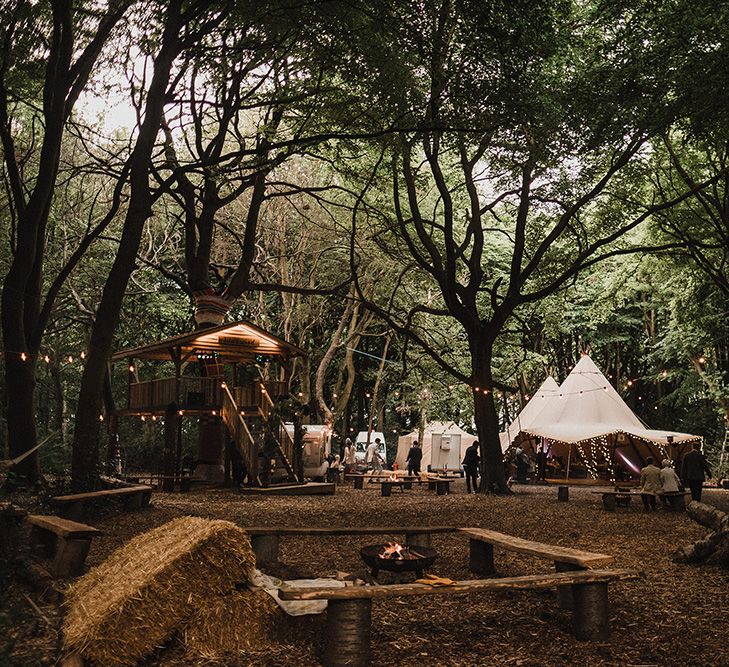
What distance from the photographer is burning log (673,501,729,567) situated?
760 centimetres

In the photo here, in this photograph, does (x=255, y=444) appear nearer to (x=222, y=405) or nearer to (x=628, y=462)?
(x=222, y=405)

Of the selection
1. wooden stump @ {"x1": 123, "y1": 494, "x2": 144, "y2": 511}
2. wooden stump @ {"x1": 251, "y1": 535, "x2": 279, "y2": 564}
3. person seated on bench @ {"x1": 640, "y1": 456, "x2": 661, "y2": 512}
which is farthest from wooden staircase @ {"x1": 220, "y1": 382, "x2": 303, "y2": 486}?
wooden stump @ {"x1": 251, "y1": 535, "x2": 279, "y2": 564}

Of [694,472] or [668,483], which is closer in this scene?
[668,483]

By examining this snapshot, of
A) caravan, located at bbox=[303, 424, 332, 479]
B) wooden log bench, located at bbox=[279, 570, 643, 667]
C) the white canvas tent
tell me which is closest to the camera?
wooden log bench, located at bbox=[279, 570, 643, 667]

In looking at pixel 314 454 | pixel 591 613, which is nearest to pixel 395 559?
pixel 591 613

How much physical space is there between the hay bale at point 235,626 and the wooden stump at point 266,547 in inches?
85.8

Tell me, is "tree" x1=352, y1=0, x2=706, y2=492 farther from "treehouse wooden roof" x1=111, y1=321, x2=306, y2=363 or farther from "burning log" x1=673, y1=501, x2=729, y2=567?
"burning log" x1=673, y1=501, x2=729, y2=567

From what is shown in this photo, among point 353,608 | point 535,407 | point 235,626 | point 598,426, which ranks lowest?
point 235,626

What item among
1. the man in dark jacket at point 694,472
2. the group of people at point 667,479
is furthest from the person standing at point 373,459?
the man in dark jacket at point 694,472

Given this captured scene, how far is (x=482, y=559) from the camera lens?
7.36 m

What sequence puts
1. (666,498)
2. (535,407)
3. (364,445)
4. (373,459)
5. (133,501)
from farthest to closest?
(364,445)
(373,459)
(535,407)
(666,498)
(133,501)

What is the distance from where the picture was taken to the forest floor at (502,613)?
15.1 feet

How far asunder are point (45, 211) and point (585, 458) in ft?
74.0

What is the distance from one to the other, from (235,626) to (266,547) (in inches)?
98.5
